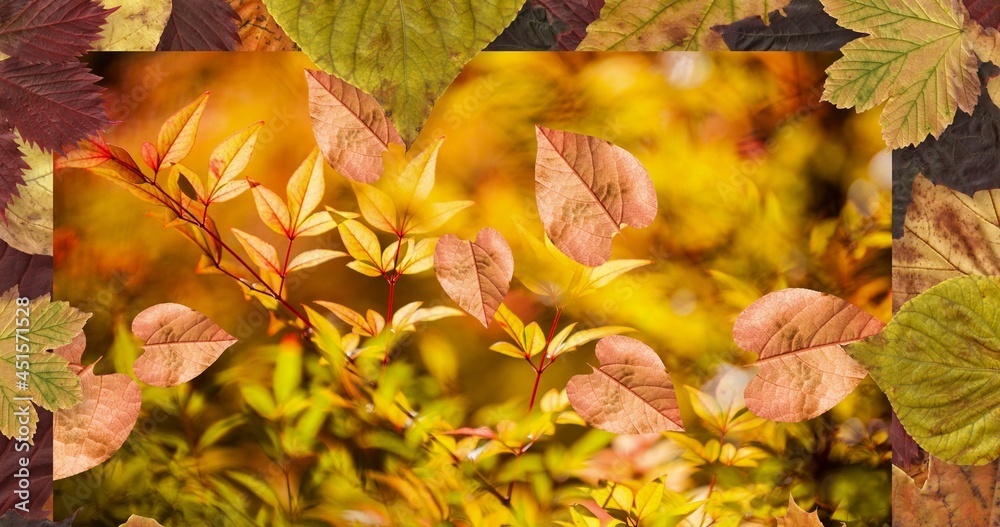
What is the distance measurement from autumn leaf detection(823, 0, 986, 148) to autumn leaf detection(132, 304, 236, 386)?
60 cm

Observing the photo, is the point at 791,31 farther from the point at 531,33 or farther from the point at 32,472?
the point at 32,472

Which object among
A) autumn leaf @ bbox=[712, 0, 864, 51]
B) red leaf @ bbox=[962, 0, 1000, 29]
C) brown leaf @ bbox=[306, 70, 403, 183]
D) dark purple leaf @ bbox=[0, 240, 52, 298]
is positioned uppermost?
red leaf @ bbox=[962, 0, 1000, 29]

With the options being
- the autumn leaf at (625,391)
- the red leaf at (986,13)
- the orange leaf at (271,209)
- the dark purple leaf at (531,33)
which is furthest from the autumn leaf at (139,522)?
the red leaf at (986,13)

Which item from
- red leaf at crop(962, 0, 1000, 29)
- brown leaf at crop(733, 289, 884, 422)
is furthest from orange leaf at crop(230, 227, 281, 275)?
red leaf at crop(962, 0, 1000, 29)

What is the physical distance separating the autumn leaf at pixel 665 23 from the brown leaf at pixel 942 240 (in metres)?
0.23

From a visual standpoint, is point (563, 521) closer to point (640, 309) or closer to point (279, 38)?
point (640, 309)

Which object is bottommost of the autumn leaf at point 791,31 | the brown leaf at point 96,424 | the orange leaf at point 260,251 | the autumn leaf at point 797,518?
the autumn leaf at point 797,518

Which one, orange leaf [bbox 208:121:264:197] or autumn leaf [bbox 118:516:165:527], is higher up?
orange leaf [bbox 208:121:264:197]

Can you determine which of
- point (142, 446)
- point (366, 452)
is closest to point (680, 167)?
point (366, 452)

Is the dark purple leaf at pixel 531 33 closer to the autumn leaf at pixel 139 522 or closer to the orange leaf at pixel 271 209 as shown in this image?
the orange leaf at pixel 271 209

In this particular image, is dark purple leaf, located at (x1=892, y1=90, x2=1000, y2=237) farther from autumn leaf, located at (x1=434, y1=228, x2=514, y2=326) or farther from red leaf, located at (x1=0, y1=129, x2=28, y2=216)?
red leaf, located at (x1=0, y1=129, x2=28, y2=216)

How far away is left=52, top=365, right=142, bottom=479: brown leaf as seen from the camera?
1.83ft

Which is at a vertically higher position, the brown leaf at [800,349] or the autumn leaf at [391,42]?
the autumn leaf at [391,42]

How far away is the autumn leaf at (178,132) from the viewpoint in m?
0.56
